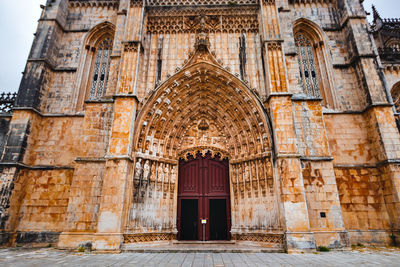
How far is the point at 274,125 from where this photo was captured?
9.02m

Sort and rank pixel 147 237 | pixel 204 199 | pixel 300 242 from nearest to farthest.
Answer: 1. pixel 300 242
2. pixel 147 237
3. pixel 204 199

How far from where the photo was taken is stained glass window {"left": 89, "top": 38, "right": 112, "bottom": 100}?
41.1ft

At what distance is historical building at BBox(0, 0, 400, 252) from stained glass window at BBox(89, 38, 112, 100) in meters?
0.12

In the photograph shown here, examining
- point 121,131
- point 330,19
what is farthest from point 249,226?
point 330,19

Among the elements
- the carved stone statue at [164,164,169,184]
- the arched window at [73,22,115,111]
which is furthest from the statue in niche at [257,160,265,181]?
the arched window at [73,22,115,111]

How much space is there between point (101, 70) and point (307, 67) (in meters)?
11.5

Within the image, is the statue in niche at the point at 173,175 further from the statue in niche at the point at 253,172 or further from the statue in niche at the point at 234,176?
the statue in niche at the point at 253,172

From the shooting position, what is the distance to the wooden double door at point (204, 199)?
10.1 m

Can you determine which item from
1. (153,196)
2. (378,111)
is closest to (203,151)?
(153,196)

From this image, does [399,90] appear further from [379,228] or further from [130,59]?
[130,59]

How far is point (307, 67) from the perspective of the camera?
41.9 feet

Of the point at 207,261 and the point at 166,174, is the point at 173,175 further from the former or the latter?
the point at 207,261

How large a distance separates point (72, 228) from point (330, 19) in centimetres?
1627

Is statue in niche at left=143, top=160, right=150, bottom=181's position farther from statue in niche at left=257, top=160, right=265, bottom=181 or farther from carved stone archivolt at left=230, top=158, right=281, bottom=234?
statue in niche at left=257, top=160, right=265, bottom=181
